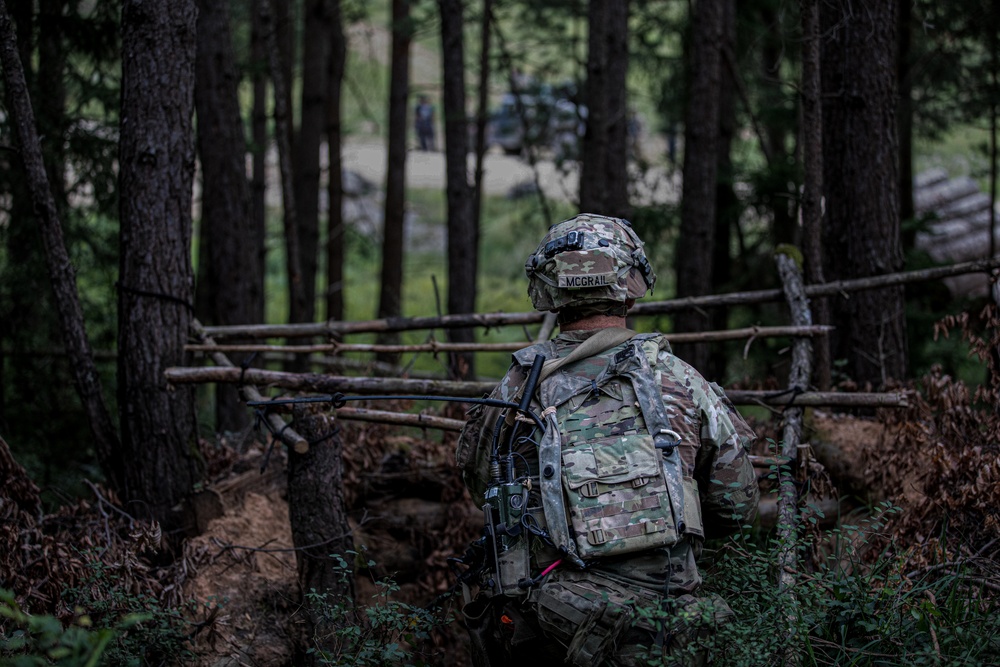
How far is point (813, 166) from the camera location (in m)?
6.34

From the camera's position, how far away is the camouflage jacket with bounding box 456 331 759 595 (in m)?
3.61

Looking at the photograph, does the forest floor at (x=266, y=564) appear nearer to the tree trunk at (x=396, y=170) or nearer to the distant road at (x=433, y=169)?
the tree trunk at (x=396, y=170)

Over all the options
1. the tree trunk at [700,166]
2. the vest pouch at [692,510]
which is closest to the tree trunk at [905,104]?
the tree trunk at [700,166]

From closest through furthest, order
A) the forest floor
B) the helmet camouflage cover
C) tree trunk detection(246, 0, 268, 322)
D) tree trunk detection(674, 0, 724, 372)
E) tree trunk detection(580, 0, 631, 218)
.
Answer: the helmet camouflage cover
the forest floor
tree trunk detection(674, 0, 724, 372)
tree trunk detection(580, 0, 631, 218)
tree trunk detection(246, 0, 268, 322)

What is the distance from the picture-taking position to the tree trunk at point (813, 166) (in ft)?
20.2

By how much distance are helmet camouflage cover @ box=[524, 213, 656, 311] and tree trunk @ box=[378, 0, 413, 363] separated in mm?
9025

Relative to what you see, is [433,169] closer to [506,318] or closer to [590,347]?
[506,318]

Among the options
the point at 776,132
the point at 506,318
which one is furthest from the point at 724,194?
the point at 506,318

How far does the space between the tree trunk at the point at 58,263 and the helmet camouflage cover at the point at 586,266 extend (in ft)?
11.0

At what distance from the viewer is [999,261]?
5406 millimetres

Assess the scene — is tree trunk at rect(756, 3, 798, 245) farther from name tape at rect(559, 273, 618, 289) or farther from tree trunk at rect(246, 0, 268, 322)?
name tape at rect(559, 273, 618, 289)

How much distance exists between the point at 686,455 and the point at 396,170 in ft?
34.4

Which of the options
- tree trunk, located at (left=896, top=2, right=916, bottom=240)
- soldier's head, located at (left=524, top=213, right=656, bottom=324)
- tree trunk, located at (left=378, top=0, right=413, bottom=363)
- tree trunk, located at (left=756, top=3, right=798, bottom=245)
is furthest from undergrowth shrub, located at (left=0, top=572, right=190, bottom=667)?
tree trunk, located at (left=896, top=2, right=916, bottom=240)

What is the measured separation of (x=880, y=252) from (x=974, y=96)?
7251 millimetres
